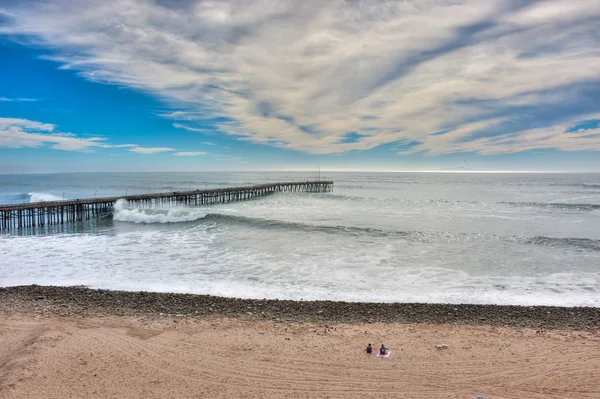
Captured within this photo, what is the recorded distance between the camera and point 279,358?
714 cm

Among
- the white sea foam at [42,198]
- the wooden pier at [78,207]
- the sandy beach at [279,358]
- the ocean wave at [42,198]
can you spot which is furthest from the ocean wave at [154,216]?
the white sea foam at [42,198]

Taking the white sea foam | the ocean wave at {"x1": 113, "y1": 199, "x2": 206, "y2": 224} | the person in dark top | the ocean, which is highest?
the white sea foam

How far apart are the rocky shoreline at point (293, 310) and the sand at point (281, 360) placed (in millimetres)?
477

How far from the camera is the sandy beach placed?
6117 mm

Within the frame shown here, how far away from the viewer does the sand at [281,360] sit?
20.0 feet

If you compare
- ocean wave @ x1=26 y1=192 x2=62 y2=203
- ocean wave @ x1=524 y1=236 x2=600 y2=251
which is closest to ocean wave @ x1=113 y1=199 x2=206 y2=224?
ocean wave @ x1=26 y1=192 x2=62 y2=203

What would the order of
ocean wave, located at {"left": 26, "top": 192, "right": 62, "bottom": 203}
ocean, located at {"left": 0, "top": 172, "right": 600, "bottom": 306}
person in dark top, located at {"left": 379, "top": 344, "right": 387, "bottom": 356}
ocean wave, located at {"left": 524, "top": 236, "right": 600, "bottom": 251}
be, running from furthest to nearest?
ocean wave, located at {"left": 26, "top": 192, "right": 62, "bottom": 203}
ocean wave, located at {"left": 524, "top": 236, "right": 600, "bottom": 251}
ocean, located at {"left": 0, "top": 172, "right": 600, "bottom": 306}
person in dark top, located at {"left": 379, "top": 344, "right": 387, "bottom": 356}

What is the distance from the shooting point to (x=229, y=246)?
20.7 m

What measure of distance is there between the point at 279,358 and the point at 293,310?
113 inches

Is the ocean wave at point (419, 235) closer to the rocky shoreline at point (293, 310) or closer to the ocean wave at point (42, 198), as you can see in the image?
the rocky shoreline at point (293, 310)

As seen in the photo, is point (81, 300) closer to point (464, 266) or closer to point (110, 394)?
point (110, 394)

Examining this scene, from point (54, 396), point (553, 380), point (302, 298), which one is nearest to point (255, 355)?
point (54, 396)

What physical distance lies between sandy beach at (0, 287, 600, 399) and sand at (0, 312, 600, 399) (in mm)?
22

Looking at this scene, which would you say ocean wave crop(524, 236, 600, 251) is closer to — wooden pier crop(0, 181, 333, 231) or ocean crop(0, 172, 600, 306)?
ocean crop(0, 172, 600, 306)
